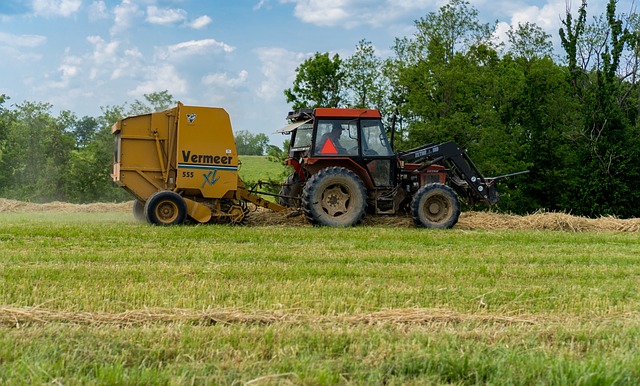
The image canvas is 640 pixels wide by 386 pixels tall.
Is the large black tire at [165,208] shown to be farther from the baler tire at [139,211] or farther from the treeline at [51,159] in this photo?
the treeline at [51,159]

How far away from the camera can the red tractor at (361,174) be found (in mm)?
12742

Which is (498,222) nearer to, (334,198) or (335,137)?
(334,198)

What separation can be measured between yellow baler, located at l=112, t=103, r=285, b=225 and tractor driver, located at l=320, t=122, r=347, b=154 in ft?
6.03

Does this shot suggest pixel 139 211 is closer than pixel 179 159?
No

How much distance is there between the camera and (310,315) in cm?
476

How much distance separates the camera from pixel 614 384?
3.27 m

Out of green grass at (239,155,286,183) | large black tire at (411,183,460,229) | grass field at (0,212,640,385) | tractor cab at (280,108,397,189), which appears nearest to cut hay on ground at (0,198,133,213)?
green grass at (239,155,286,183)

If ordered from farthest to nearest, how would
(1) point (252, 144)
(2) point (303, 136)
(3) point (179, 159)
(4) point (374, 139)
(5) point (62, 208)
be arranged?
(1) point (252, 144)
(5) point (62, 208)
(2) point (303, 136)
(4) point (374, 139)
(3) point (179, 159)

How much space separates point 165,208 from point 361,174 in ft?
12.8

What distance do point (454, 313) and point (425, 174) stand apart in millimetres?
8911

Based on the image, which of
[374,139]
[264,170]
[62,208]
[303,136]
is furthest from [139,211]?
[264,170]

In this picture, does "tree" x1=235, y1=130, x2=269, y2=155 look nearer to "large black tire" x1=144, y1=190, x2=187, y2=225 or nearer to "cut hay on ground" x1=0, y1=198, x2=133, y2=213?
"cut hay on ground" x1=0, y1=198, x2=133, y2=213

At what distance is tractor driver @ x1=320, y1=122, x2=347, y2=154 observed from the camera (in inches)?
513

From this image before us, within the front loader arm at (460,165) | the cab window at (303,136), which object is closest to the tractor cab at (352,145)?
the cab window at (303,136)
